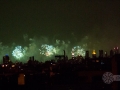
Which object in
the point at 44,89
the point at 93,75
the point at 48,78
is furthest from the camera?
the point at 48,78

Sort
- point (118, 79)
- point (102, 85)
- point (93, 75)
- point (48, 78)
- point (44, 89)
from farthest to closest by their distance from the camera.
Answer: point (48, 78) < point (93, 75) < point (44, 89) < point (102, 85) < point (118, 79)

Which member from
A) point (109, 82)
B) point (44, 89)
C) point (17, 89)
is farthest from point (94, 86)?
point (17, 89)

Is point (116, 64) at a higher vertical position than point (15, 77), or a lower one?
higher

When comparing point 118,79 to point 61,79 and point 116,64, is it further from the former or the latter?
point 61,79

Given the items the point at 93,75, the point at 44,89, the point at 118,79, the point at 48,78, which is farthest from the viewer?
the point at 48,78

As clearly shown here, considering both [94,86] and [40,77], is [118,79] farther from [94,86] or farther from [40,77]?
[40,77]

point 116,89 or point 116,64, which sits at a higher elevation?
point 116,64

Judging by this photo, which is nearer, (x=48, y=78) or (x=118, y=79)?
(x=118, y=79)

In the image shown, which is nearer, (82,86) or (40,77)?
(82,86)

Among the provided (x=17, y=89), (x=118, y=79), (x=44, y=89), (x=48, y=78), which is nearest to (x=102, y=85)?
(x=118, y=79)
